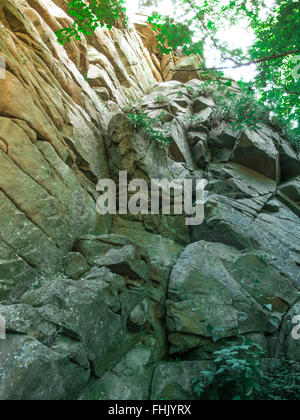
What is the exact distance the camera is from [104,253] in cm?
625

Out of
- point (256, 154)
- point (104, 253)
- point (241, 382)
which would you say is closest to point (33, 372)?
point (104, 253)

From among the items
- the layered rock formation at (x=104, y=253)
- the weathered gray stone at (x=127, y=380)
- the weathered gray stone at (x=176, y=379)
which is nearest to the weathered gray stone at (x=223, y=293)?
the layered rock formation at (x=104, y=253)

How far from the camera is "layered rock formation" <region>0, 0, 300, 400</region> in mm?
4043

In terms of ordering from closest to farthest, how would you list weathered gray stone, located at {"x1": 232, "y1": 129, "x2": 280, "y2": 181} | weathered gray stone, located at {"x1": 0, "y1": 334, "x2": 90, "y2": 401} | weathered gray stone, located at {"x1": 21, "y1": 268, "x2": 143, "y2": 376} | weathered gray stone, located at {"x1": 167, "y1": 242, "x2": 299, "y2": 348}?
weathered gray stone, located at {"x1": 0, "y1": 334, "x2": 90, "y2": 401}, weathered gray stone, located at {"x1": 21, "y1": 268, "x2": 143, "y2": 376}, weathered gray stone, located at {"x1": 167, "y1": 242, "x2": 299, "y2": 348}, weathered gray stone, located at {"x1": 232, "y1": 129, "x2": 280, "y2": 181}

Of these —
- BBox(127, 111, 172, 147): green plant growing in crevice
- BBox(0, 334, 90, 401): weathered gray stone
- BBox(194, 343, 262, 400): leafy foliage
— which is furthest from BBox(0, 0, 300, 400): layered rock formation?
BBox(194, 343, 262, 400): leafy foliage

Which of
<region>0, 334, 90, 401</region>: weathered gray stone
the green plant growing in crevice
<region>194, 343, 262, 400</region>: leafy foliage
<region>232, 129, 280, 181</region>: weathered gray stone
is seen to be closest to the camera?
<region>0, 334, 90, 401</region>: weathered gray stone

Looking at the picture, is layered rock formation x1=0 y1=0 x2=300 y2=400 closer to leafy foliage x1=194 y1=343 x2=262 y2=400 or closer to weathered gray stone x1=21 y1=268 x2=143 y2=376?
weathered gray stone x1=21 y1=268 x2=143 y2=376

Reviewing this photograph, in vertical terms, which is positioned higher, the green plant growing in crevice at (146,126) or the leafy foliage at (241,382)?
the green plant growing in crevice at (146,126)

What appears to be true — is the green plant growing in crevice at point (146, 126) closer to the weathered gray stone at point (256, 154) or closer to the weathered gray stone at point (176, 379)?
the weathered gray stone at point (256, 154)

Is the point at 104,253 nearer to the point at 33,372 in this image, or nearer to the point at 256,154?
the point at 33,372

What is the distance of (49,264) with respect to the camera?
5.54 meters

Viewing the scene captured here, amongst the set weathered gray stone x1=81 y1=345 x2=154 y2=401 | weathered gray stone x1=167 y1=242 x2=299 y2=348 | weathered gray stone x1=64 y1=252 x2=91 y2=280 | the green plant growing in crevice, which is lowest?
weathered gray stone x1=81 y1=345 x2=154 y2=401

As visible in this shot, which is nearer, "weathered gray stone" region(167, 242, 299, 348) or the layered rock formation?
the layered rock formation

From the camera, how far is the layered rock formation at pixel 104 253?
13.3ft
